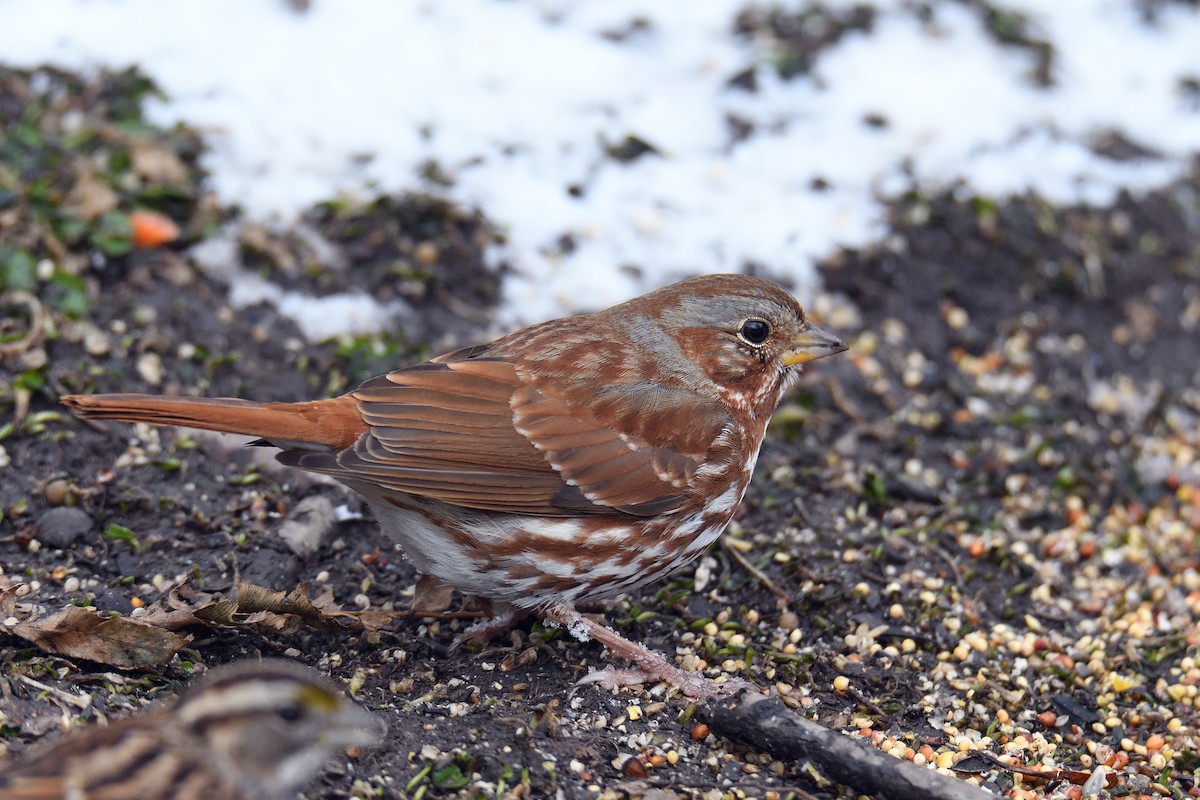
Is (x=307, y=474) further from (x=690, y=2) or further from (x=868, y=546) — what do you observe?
(x=690, y=2)

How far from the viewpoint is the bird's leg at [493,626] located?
4.85 meters

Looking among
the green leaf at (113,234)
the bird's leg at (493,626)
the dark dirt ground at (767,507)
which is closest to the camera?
the dark dirt ground at (767,507)

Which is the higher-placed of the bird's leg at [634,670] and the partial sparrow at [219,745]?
the bird's leg at [634,670]

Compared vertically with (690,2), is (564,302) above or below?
below

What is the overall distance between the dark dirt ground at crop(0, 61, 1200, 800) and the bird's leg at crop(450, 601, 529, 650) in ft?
0.17

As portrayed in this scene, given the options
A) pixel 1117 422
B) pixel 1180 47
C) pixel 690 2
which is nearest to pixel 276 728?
pixel 1117 422

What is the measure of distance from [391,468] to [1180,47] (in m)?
7.23

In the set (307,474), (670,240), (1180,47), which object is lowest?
(307,474)

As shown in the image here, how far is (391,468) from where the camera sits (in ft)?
14.8

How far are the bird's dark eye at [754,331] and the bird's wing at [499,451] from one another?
0.44 m

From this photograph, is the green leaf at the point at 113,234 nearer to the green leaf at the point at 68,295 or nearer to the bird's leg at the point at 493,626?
the green leaf at the point at 68,295

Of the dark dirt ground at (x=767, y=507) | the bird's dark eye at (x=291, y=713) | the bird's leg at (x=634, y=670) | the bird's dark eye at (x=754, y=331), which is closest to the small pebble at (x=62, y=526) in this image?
the dark dirt ground at (x=767, y=507)

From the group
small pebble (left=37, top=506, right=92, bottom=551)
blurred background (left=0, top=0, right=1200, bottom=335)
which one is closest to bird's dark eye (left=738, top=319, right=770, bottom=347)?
blurred background (left=0, top=0, right=1200, bottom=335)

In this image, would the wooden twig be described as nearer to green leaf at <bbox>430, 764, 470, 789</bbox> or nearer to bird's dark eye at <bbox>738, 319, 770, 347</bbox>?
green leaf at <bbox>430, 764, 470, 789</bbox>
